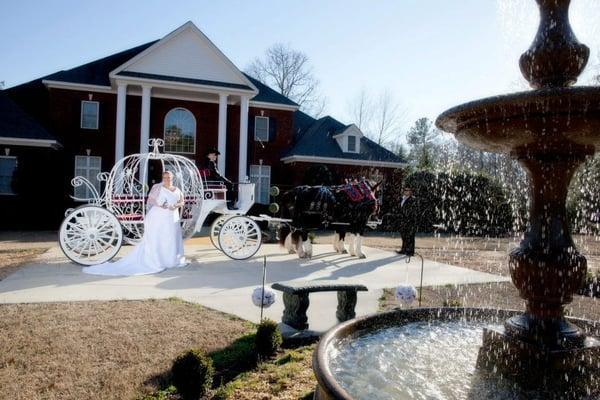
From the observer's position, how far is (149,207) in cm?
1015

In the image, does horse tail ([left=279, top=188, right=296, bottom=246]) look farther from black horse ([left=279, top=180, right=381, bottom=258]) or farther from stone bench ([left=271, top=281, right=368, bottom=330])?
stone bench ([left=271, top=281, right=368, bottom=330])

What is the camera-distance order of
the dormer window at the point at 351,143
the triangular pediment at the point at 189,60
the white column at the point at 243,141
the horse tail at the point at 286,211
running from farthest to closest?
the dormer window at the point at 351,143 < the white column at the point at 243,141 < the triangular pediment at the point at 189,60 < the horse tail at the point at 286,211

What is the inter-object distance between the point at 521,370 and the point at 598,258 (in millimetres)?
14449

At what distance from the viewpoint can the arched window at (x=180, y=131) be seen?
77.2 ft

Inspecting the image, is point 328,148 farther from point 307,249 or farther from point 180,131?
point 307,249

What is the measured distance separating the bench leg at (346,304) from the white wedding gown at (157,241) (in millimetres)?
4895

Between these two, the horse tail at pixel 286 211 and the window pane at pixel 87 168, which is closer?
the horse tail at pixel 286 211

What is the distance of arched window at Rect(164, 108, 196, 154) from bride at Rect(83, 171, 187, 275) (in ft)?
46.3

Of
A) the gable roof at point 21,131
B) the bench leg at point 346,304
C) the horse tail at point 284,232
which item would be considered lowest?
the bench leg at point 346,304

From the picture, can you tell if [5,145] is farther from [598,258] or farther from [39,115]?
[598,258]

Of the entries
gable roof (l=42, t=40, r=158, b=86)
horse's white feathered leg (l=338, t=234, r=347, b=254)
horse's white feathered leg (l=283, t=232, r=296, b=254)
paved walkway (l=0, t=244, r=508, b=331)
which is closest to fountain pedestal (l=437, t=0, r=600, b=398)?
paved walkway (l=0, t=244, r=508, b=331)

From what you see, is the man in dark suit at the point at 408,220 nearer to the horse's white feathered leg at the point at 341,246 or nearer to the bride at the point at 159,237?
the horse's white feathered leg at the point at 341,246

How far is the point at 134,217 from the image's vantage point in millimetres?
10852

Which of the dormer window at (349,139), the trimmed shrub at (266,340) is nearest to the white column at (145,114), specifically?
the dormer window at (349,139)
